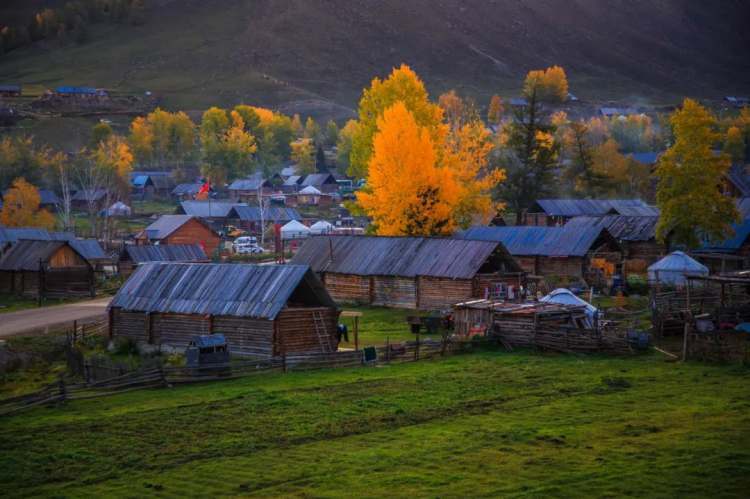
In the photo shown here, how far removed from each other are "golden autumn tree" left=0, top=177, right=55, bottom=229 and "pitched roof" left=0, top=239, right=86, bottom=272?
28.8 metres

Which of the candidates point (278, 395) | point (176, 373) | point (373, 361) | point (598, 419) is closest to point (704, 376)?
point (598, 419)

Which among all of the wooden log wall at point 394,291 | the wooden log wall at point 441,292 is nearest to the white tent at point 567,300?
the wooden log wall at point 441,292

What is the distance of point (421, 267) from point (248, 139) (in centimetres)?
11337

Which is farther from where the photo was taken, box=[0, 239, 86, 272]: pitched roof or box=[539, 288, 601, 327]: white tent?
box=[0, 239, 86, 272]: pitched roof

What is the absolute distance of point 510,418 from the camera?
1123 inches

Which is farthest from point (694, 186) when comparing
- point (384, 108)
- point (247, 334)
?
point (247, 334)

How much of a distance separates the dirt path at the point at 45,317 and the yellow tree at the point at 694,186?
35.1 metres

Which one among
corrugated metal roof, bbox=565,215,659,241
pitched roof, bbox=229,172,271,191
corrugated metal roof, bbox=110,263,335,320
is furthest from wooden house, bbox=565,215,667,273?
pitched roof, bbox=229,172,271,191

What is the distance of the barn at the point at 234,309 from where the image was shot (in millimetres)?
40531

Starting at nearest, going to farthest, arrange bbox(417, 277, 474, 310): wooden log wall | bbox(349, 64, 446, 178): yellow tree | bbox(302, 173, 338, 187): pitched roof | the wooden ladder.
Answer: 1. the wooden ladder
2. bbox(417, 277, 474, 310): wooden log wall
3. bbox(349, 64, 446, 178): yellow tree
4. bbox(302, 173, 338, 187): pitched roof

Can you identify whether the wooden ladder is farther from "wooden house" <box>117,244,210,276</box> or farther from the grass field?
"wooden house" <box>117,244,210,276</box>

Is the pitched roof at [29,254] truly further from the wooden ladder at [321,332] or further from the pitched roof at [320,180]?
the pitched roof at [320,180]

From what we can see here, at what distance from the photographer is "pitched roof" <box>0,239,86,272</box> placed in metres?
67.8

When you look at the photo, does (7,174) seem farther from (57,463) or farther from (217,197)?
(57,463)
